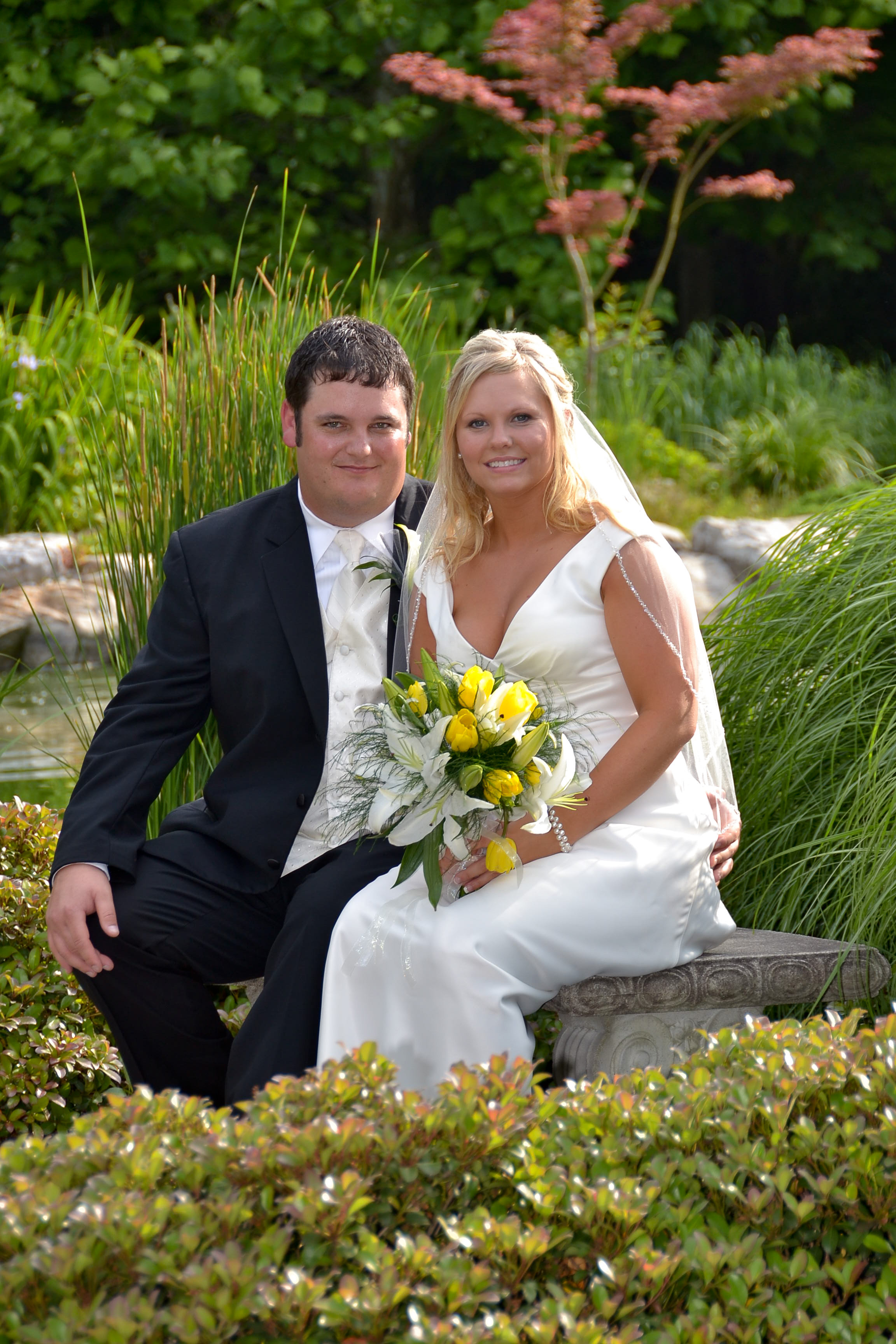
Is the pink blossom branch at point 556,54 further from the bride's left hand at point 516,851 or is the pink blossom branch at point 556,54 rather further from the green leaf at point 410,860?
the green leaf at point 410,860

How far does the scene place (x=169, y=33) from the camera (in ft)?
40.4

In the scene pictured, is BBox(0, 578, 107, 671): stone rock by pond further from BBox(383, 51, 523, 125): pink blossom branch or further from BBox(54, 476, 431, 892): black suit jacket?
BBox(383, 51, 523, 125): pink blossom branch

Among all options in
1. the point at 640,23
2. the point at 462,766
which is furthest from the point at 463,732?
the point at 640,23

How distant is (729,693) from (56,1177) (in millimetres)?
2483

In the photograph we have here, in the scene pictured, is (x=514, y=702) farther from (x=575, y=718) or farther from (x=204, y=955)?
(x=204, y=955)

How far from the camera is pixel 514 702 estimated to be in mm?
2471

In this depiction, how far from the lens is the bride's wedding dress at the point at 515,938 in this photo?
254 cm

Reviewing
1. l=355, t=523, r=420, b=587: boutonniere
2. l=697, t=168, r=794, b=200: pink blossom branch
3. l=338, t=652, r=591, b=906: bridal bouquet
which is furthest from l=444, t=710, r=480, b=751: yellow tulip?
l=697, t=168, r=794, b=200: pink blossom branch

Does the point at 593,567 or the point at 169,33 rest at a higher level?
the point at 169,33

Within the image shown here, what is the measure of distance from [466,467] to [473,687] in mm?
821

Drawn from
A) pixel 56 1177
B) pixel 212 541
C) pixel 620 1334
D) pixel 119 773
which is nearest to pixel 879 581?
pixel 212 541

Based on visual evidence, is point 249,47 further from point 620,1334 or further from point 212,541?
point 620,1334

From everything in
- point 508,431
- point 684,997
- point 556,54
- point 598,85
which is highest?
point 556,54

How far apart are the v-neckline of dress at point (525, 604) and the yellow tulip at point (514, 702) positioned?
42 centimetres
